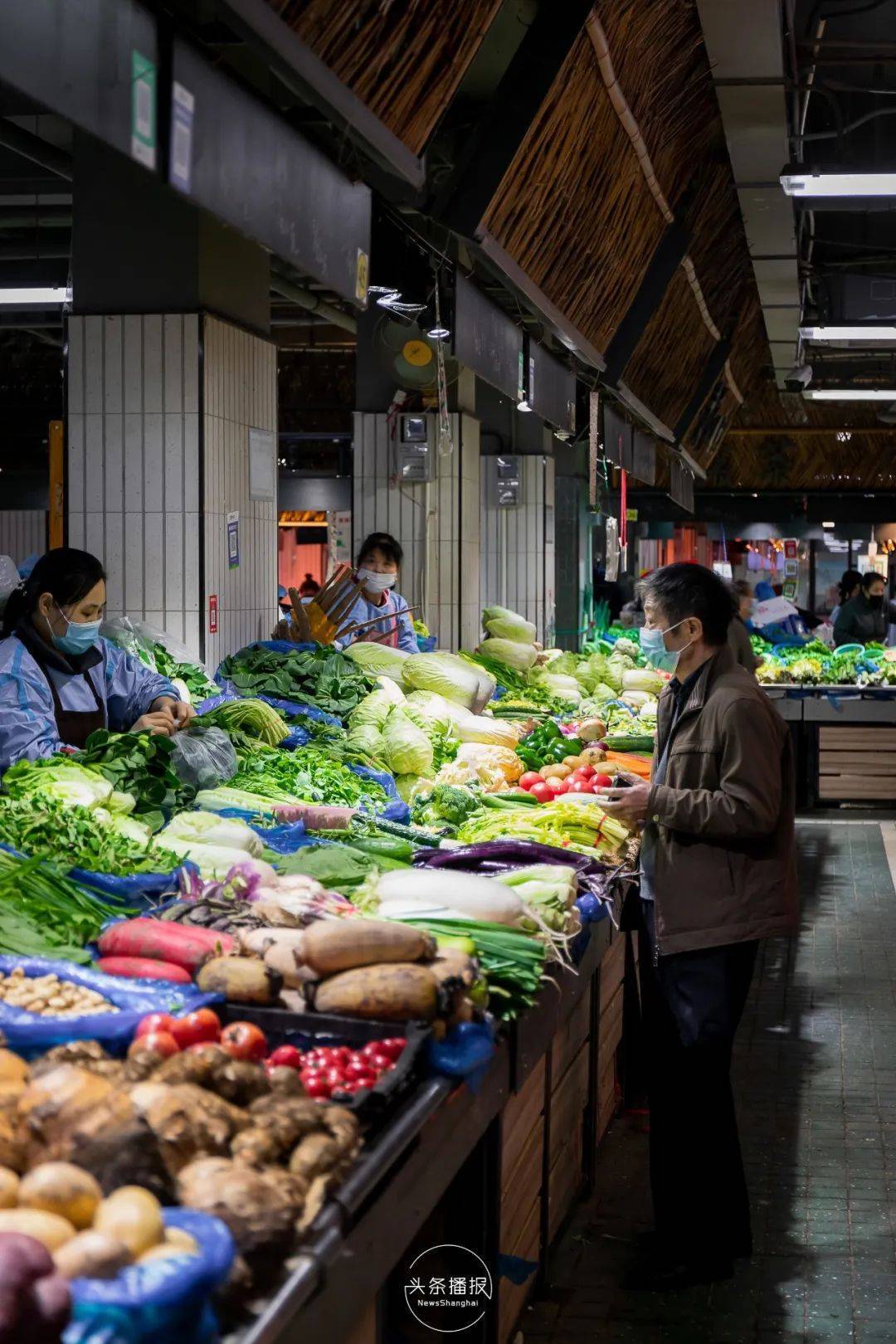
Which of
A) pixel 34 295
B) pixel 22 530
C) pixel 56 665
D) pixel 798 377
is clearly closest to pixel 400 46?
pixel 56 665

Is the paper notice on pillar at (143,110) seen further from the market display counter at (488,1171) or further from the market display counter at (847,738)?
the market display counter at (847,738)

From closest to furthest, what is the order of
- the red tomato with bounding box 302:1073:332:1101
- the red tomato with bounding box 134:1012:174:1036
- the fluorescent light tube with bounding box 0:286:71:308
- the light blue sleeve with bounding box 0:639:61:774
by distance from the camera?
1. the red tomato with bounding box 302:1073:332:1101
2. the red tomato with bounding box 134:1012:174:1036
3. the light blue sleeve with bounding box 0:639:61:774
4. the fluorescent light tube with bounding box 0:286:71:308

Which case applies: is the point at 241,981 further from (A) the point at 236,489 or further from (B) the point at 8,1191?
(A) the point at 236,489

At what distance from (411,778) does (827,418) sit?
1732cm

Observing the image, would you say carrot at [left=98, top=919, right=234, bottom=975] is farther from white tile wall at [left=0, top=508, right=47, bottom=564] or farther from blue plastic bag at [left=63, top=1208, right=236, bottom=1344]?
white tile wall at [left=0, top=508, right=47, bottom=564]

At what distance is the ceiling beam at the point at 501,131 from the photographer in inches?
193

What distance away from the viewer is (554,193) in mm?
5844

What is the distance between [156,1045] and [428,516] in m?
8.27

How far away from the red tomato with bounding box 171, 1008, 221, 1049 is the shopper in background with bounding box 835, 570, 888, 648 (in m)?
14.2

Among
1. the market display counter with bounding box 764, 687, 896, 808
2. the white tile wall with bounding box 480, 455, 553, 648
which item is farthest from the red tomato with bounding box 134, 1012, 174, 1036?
the white tile wall with bounding box 480, 455, 553, 648

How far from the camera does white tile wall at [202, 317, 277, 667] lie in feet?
22.4

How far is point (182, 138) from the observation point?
3227 millimetres

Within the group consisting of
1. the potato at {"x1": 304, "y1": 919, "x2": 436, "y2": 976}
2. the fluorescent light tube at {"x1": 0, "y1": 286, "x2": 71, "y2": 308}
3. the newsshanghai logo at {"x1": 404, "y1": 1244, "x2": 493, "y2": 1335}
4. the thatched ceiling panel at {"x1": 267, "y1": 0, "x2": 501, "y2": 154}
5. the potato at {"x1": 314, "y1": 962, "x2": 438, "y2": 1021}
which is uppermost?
the fluorescent light tube at {"x1": 0, "y1": 286, "x2": 71, "y2": 308}

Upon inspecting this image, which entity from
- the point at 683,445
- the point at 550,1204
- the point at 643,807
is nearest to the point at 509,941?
the point at 643,807
